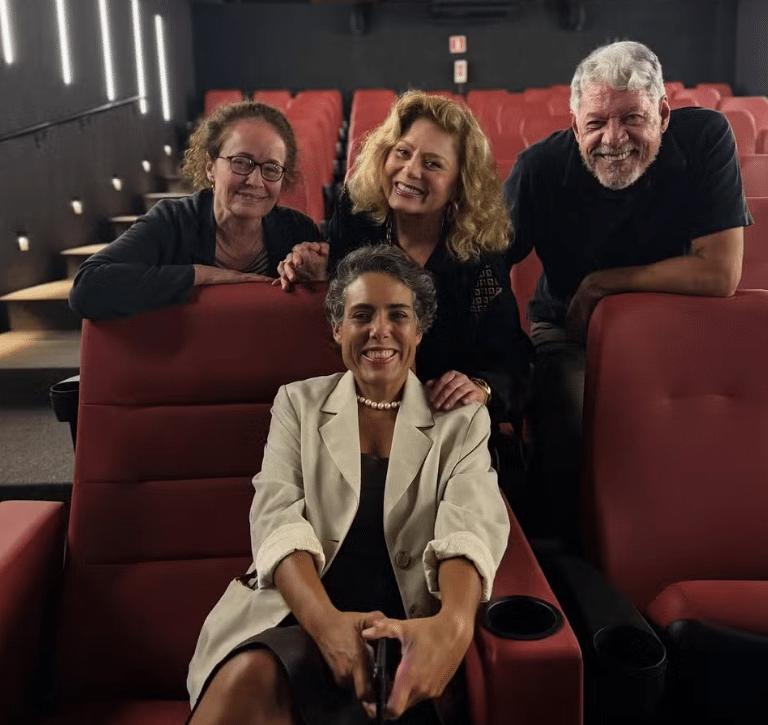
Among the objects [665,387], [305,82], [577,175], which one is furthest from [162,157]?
[665,387]

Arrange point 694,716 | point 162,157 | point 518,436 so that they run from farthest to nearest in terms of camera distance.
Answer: point 162,157, point 518,436, point 694,716

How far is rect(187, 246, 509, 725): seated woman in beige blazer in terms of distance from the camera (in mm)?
647

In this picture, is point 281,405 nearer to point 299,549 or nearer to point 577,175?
point 299,549

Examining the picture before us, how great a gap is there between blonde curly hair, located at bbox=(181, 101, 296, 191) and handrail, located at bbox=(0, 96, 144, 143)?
1.40 meters

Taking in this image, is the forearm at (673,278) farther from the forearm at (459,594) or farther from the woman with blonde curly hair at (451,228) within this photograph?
the forearm at (459,594)

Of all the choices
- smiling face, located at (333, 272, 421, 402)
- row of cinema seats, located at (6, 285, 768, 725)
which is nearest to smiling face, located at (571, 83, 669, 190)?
row of cinema seats, located at (6, 285, 768, 725)

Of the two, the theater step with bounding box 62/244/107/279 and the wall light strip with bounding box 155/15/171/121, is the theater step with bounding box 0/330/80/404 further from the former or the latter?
the wall light strip with bounding box 155/15/171/121

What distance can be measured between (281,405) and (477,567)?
0.25 meters

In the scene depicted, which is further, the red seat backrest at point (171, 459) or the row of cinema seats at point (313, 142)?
the row of cinema seats at point (313, 142)

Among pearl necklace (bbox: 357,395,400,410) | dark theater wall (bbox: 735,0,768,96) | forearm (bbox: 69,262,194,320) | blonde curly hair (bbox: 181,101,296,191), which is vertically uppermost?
dark theater wall (bbox: 735,0,768,96)

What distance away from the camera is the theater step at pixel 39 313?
2061mm

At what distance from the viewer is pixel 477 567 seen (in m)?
0.70

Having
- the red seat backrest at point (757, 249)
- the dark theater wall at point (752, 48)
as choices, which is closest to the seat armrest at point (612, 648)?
the red seat backrest at point (757, 249)

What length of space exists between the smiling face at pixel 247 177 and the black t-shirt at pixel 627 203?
1.07 feet
